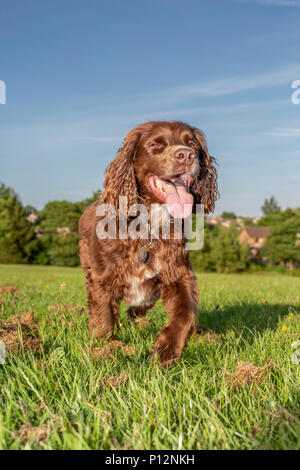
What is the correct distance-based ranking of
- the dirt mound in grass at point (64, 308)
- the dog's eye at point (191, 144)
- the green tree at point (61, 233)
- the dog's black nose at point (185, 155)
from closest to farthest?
the dog's black nose at point (185, 155), the dog's eye at point (191, 144), the dirt mound in grass at point (64, 308), the green tree at point (61, 233)

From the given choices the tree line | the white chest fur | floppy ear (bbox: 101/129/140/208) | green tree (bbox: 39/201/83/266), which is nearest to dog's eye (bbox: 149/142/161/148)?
floppy ear (bbox: 101/129/140/208)

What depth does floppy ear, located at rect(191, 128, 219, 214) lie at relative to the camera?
15.5 ft

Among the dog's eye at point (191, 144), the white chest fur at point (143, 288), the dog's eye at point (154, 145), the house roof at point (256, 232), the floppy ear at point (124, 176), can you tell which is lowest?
the white chest fur at point (143, 288)

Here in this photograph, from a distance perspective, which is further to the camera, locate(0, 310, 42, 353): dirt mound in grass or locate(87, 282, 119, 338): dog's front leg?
locate(87, 282, 119, 338): dog's front leg

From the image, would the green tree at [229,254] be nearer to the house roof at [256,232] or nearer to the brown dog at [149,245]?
the house roof at [256,232]

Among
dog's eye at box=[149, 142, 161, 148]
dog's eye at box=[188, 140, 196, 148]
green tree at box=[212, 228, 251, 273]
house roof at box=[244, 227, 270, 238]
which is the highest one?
house roof at box=[244, 227, 270, 238]

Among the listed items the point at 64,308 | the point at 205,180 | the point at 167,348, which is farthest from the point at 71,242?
the point at 167,348

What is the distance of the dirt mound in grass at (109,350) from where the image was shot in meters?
3.14

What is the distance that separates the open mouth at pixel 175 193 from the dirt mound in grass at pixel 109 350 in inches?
49.8

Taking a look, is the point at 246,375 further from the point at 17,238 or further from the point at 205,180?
the point at 17,238

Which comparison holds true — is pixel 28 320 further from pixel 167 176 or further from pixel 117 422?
pixel 117 422

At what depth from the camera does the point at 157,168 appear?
13.2ft

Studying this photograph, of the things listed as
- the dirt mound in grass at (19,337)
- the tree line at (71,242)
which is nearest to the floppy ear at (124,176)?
the dirt mound in grass at (19,337)

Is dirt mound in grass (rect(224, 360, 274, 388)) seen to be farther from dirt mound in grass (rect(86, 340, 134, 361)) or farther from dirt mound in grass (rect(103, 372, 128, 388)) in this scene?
dirt mound in grass (rect(86, 340, 134, 361))
